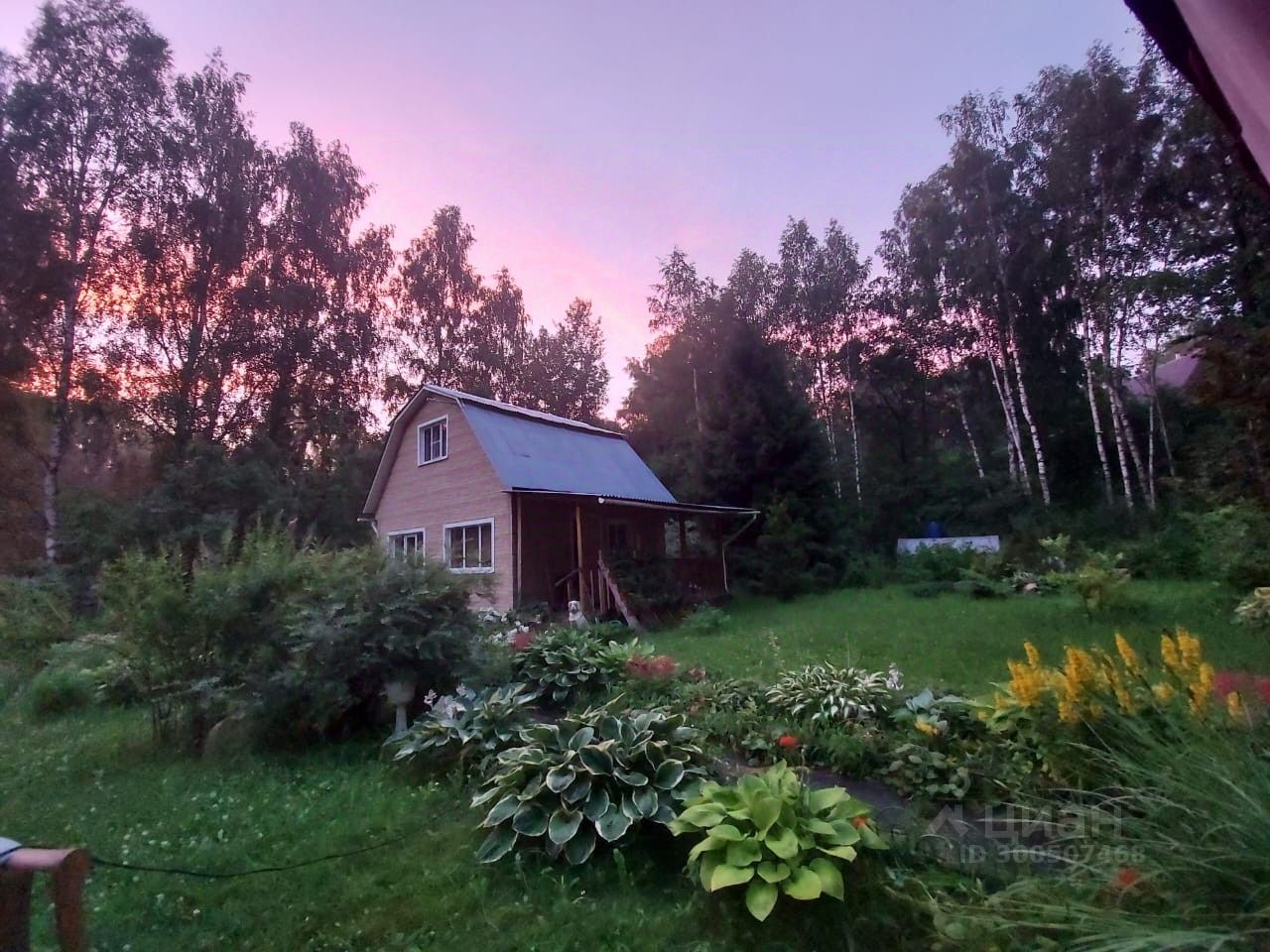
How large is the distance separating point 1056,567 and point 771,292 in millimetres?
16578

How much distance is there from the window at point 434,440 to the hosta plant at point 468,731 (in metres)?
11.0

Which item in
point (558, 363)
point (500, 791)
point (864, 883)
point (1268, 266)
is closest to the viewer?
point (864, 883)

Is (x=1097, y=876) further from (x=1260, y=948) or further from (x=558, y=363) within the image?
(x=558, y=363)

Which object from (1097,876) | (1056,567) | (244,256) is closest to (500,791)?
(1097,876)

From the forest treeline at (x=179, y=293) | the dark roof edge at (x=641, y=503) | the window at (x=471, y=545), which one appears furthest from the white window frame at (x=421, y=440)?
the forest treeline at (x=179, y=293)

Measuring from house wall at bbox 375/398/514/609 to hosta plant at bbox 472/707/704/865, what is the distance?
9.48 meters

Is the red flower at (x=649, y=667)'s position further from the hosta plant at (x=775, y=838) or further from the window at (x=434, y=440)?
the window at (x=434, y=440)

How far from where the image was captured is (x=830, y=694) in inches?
203

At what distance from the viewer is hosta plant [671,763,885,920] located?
246 centimetres

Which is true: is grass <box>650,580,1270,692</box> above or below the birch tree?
below

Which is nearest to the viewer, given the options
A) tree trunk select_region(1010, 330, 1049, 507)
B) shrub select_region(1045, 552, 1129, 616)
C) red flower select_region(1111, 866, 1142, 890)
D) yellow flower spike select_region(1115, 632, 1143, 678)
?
red flower select_region(1111, 866, 1142, 890)

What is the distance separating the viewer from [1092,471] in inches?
866

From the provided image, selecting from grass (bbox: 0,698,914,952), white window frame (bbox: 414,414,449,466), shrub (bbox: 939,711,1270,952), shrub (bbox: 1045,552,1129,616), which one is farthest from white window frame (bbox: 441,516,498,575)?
shrub (bbox: 939,711,1270,952)

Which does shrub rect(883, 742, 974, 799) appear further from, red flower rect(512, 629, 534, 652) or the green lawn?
red flower rect(512, 629, 534, 652)
